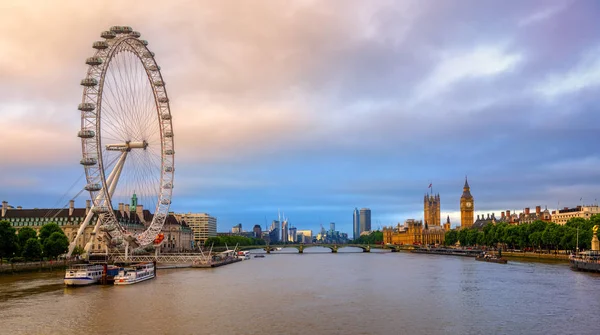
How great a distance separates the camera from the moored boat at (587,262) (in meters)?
76.0

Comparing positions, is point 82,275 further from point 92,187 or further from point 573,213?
point 573,213

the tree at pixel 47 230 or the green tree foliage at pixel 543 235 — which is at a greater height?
the tree at pixel 47 230

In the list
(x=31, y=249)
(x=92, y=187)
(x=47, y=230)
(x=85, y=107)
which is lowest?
(x=31, y=249)

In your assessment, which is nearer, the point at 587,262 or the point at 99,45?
the point at 99,45

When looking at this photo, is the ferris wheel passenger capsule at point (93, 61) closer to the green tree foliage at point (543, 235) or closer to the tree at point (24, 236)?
the tree at point (24, 236)

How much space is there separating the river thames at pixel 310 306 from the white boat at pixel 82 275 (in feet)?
5.78

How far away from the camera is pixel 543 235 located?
11588 centimetres

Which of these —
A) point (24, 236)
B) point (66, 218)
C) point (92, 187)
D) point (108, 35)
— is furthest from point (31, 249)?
point (66, 218)

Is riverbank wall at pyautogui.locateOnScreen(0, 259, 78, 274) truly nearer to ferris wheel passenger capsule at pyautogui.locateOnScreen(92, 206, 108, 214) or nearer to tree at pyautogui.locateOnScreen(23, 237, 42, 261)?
tree at pyautogui.locateOnScreen(23, 237, 42, 261)

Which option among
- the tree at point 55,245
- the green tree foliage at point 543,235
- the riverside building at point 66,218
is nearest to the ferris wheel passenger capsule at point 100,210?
the tree at point 55,245

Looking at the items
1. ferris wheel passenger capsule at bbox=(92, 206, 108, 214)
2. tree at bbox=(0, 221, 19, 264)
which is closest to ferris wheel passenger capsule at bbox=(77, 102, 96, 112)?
ferris wheel passenger capsule at bbox=(92, 206, 108, 214)

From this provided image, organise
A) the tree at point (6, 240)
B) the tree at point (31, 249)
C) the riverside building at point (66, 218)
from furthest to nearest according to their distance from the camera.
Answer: the riverside building at point (66, 218)
the tree at point (31, 249)
the tree at point (6, 240)

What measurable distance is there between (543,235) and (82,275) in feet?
281

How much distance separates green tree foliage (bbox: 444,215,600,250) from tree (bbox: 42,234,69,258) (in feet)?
258
